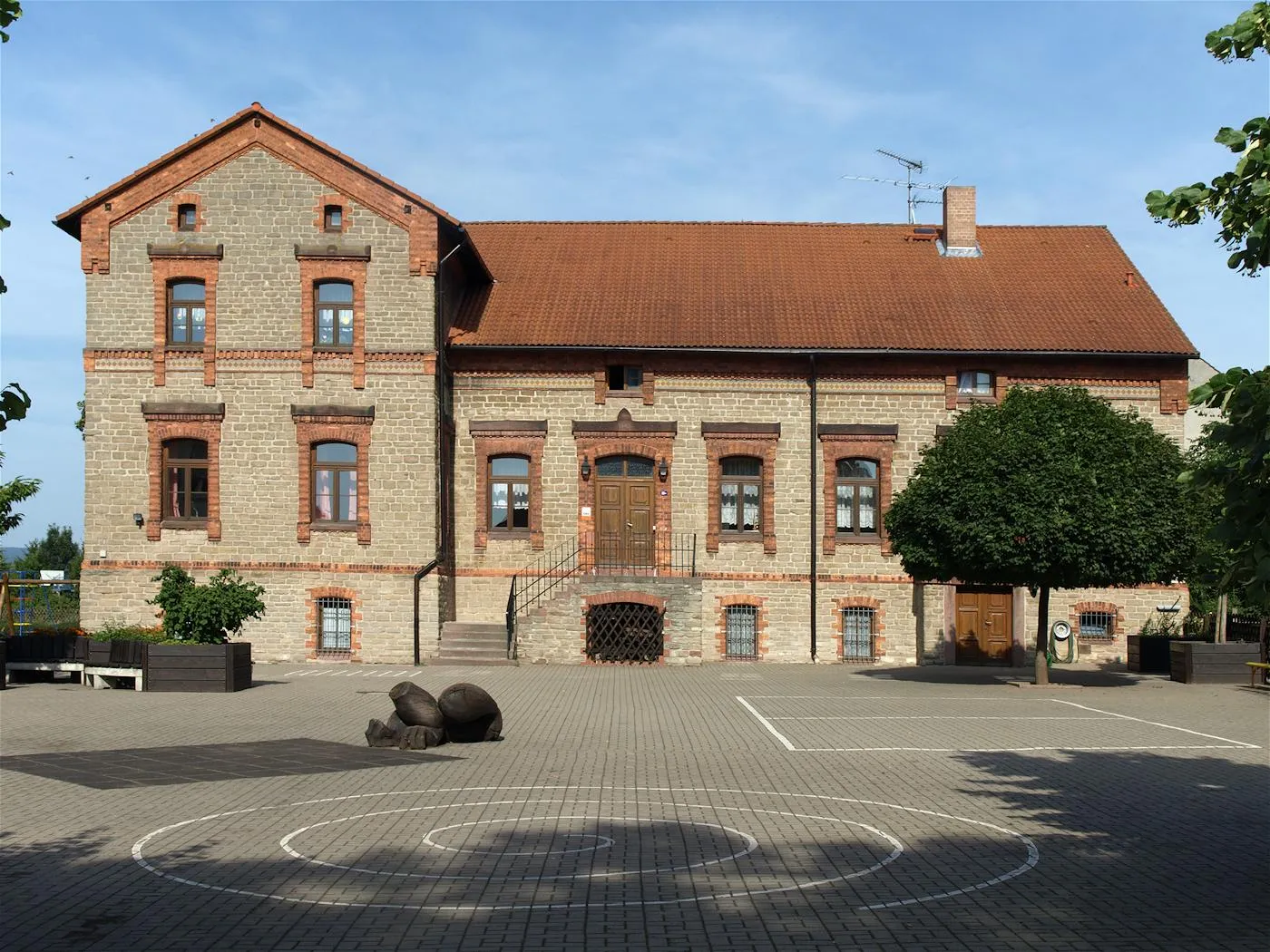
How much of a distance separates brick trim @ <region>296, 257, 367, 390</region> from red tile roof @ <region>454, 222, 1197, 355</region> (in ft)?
8.03

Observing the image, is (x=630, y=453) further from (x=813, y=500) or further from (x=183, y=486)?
(x=183, y=486)

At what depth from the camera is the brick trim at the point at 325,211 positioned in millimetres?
32312

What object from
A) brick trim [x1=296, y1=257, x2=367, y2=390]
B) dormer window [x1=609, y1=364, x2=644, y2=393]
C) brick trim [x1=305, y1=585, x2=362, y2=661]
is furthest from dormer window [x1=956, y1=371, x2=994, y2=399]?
brick trim [x1=305, y1=585, x2=362, y2=661]

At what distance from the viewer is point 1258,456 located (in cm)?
901

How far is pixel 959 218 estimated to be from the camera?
38031 mm

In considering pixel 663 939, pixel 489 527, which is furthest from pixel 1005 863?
pixel 489 527

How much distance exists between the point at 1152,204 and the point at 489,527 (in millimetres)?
25386

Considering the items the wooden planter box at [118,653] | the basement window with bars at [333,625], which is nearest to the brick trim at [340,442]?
the basement window with bars at [333,625]

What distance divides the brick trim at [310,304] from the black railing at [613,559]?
5.87m

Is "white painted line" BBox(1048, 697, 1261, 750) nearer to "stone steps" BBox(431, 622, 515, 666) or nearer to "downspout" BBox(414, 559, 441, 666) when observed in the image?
"stone steps" BBox(431, 622, 515, 666)

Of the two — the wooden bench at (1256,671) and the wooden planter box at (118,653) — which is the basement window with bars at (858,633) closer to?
the wooden bench at (1256,671)

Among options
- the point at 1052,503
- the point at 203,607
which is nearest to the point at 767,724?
the point at 1052,503

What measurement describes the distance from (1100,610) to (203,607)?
813 inches

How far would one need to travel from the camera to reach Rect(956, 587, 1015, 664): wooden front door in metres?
34.1
